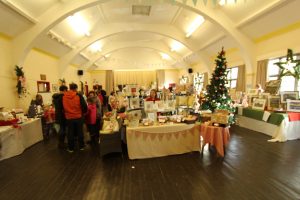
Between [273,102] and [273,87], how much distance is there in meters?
0.50

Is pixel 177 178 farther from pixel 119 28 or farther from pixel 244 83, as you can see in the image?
pixel 119 28

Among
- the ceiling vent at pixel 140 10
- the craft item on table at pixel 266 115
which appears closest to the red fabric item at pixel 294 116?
the craft item on table at pixel 266 115

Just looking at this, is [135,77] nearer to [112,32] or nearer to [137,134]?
[112,32]

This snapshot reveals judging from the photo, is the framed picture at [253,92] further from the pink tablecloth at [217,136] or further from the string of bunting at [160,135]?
the string of bunting at [160,135]


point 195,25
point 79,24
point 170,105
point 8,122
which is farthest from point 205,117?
point 79,24

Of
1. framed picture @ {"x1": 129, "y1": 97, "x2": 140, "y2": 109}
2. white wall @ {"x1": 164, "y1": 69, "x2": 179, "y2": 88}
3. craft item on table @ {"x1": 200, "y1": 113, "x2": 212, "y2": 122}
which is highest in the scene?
white wall @ {"x1": 164, "y1": 69, "x2": 179, "y2": 88}

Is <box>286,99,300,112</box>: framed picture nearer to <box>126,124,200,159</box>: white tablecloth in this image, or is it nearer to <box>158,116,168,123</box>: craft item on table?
<box>126,124,200,159</box>: white tablecloth

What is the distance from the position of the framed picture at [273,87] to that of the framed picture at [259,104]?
38 cm

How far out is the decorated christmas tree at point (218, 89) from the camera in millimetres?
5398

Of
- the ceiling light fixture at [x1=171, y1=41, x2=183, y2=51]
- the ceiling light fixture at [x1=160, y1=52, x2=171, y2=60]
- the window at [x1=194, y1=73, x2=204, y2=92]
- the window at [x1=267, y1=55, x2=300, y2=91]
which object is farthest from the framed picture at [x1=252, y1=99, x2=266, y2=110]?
the ceiling light fixture at [x1=160, y1=52, x2=171, y2=60]

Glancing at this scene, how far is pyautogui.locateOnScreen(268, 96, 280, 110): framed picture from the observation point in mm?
5264

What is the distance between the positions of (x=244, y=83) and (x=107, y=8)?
630 centimetres

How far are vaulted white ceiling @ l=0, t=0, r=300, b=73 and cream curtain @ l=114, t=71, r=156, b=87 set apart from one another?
A: 10.6ft

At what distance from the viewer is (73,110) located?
4.03 m
